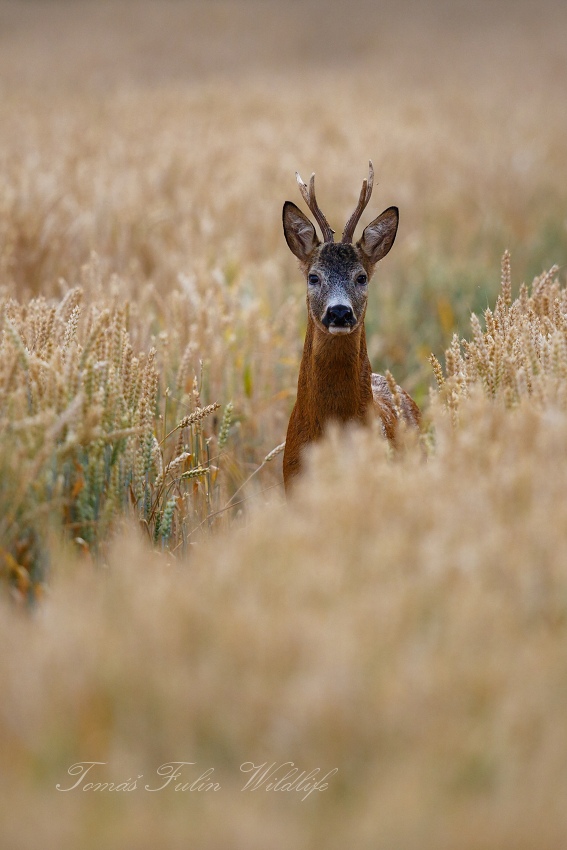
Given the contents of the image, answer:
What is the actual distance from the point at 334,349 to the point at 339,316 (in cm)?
30

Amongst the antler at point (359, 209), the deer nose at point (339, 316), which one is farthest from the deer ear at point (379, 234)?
the deer nose at point (339, 316)

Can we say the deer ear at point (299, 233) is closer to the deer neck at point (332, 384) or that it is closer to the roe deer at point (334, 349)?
the roe deer at point (334, 349)

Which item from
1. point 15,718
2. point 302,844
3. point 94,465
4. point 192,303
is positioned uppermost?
point 192,303

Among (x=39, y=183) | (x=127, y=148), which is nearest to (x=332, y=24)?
(x=127, y=148)

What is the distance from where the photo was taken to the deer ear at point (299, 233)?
5.80 meters

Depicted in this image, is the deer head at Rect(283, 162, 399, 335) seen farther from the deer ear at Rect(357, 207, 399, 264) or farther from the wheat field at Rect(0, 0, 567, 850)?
the wheat field at Rect(0, 0, 567, 850)

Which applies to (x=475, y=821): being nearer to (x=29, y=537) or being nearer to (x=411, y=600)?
(x=411, y=600)

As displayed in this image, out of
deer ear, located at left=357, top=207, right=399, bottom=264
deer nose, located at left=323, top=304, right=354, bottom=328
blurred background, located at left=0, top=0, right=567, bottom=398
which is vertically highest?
blurred background, located at left=0, top=0, right=567, bottom=398

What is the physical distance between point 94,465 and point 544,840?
2.19 meters

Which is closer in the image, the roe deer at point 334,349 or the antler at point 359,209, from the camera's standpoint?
the roe deer at point 334,349

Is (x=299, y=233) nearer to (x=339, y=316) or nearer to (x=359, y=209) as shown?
(x=359, y=209)

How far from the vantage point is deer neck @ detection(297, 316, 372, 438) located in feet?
17.0

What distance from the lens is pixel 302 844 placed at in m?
1.93

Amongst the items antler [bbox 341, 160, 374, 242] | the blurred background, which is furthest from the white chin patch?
the blurred background
